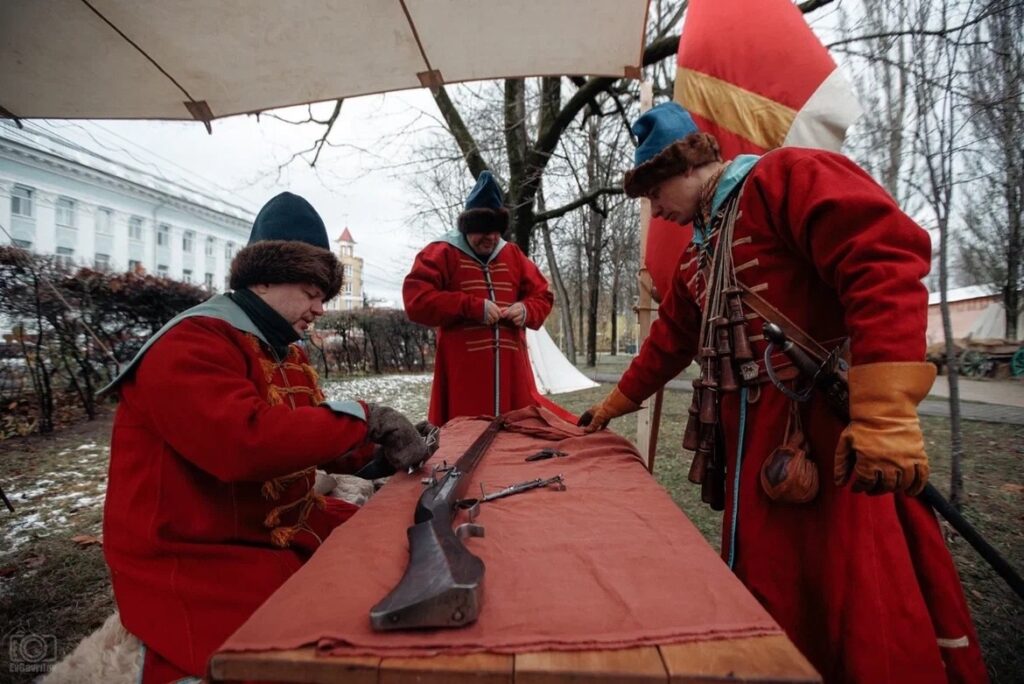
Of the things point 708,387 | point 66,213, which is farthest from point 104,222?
point 708,387

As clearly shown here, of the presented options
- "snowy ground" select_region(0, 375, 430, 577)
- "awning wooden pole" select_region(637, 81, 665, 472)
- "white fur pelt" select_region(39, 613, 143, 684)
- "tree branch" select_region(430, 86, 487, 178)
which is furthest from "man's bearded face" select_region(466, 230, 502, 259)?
"tree branch" select_region(430, 86, 487, 178)

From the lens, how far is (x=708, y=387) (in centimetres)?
168

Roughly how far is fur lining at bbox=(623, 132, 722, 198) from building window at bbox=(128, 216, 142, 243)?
38.4 m

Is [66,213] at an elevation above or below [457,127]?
above

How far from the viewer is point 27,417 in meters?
5.88

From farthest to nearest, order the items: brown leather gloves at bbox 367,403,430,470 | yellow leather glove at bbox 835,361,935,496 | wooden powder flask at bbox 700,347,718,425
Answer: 1. brown leather gloves at bbox 367,403,430,470
2. wooden powder flask at bbox 700,347,718,425
3. yellow leather glove at bbox 835,361,935,496

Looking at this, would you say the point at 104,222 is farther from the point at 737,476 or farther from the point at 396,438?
the point at 737,476

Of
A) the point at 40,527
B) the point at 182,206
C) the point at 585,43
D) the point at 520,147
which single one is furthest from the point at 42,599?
the point at 182,206

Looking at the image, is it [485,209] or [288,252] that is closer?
[288,252]

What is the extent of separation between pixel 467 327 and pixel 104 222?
34544 millimetres

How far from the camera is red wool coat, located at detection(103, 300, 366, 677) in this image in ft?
4.19

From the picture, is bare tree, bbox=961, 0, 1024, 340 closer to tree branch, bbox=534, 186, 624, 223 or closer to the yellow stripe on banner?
the yellow stripe on banner

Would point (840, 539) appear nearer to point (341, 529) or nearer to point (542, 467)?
point (542, 467)

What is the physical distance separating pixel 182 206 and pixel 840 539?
140 ft
